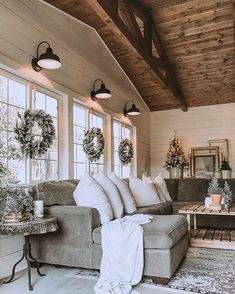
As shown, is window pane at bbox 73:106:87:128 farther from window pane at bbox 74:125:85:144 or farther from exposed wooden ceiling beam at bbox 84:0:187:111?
exposed wooden ceiling beam at bbox 84:0:187:111

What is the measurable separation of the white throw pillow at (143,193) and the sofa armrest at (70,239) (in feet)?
5.49

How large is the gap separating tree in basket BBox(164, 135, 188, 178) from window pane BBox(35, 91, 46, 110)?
13.6ft

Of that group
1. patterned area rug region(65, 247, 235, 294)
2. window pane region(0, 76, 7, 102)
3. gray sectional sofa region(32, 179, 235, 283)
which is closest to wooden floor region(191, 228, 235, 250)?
patterned area rug region(65, 247, 235, 294)

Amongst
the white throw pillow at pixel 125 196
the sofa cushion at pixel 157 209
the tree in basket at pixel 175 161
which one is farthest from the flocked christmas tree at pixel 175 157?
the white throw pillow at pixel 125 196

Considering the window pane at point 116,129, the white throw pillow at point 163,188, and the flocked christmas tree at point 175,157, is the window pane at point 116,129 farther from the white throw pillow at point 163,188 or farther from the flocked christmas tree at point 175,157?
the flocked christmas tree at point 175,157

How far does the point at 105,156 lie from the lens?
5516mm

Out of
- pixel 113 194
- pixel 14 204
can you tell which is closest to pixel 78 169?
pixel 113 194

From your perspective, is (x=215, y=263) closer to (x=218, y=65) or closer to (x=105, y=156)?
(x=105, y=156)

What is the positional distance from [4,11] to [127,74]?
11.8 ft

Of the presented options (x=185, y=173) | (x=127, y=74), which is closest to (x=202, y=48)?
(x=127, y=74)

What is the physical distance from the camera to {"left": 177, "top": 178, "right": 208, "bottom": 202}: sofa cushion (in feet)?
18.1

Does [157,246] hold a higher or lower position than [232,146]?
lower

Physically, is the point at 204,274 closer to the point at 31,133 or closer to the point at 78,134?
the point at 31,133

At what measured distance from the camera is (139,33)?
4.61 meters
